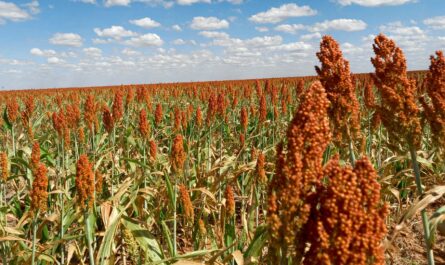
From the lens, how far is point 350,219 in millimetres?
1000

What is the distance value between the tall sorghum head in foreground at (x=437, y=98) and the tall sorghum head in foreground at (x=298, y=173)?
4.10 ft

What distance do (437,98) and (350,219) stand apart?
144 centimetres

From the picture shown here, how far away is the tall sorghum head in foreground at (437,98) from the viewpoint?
2104 millimetres

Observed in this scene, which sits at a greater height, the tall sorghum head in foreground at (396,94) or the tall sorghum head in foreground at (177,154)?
the tall sorghum head in foreground at (396,94)

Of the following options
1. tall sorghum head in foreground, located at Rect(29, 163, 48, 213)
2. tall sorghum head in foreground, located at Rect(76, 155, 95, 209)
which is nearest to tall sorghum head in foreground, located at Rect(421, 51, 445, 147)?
tall sorghum head in foreground, located at Rect(76, 155, 95, 209)

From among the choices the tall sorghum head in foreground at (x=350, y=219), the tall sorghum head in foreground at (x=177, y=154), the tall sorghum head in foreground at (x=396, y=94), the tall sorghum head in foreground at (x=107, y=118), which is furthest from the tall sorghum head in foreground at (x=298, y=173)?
the tall sorghum head in foreground at (x=107, y=118)

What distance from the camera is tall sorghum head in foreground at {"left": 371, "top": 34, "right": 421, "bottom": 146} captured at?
2.12m

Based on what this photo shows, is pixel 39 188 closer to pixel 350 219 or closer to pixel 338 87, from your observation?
pixel 350 219

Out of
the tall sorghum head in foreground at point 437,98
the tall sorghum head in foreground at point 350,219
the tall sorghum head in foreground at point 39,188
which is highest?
the tall sorghum head in foreground at point 437,98

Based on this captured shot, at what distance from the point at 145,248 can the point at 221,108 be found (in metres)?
2.96

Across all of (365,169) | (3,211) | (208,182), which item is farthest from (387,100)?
(3,211)

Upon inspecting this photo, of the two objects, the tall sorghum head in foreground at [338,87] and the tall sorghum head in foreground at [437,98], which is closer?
the tall sorghum head in foreground at [437,98]

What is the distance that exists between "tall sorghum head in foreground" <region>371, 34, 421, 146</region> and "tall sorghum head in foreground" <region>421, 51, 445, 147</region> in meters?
0.09

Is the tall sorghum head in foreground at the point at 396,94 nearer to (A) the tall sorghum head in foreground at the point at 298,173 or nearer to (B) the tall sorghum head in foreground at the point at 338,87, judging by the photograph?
(B) the tall sorghum head in foreground at the point at 338,87
